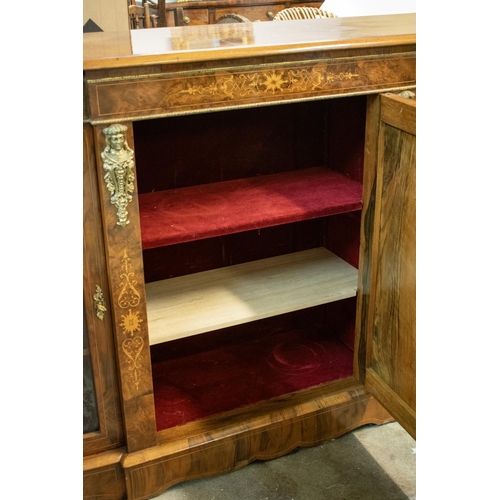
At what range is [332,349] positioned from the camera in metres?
1.88

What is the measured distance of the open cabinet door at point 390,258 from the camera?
1.26 meters

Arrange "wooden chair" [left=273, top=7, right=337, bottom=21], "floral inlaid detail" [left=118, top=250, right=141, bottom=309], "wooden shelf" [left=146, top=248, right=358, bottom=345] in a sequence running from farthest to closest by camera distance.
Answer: "wooden chair" [left=273, top=7, right=337, bottom=21]
"wooden shelf" [left=146, top=248, right=358, bottom=345]
"floral inlaid detail" [left=118, top=250, right=141, bottom=309]

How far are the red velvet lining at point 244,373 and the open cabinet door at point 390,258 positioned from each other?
10.9 inches

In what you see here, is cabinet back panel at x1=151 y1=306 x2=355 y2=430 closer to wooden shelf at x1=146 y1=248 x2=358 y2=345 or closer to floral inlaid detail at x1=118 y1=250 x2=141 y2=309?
wooden shelf at x1=146 y1=248 x2=358 y2=345

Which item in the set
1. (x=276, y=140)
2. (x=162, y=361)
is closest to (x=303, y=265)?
(x=276, y=140)

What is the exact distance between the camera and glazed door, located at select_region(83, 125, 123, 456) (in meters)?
1.25

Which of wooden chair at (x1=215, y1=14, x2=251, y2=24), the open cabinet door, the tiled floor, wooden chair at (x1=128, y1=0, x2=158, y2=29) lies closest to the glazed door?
the tiled floor

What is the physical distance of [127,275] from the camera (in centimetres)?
131

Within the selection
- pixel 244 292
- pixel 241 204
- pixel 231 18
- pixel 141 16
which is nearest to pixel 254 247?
pixel 244 292

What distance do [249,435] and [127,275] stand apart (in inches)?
21.5

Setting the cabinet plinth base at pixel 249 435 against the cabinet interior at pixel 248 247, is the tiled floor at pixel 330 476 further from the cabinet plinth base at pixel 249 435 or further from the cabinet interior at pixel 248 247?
the cabinet interior at pixel 248 247

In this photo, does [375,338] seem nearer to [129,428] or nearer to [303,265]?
[303,265]

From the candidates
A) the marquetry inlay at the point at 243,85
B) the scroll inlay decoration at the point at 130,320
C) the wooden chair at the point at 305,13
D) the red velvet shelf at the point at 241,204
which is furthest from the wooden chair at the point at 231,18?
the scroll inlay decoration at the point at 130,320

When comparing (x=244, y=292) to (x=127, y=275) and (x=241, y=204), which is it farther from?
(x=127, y=275)
